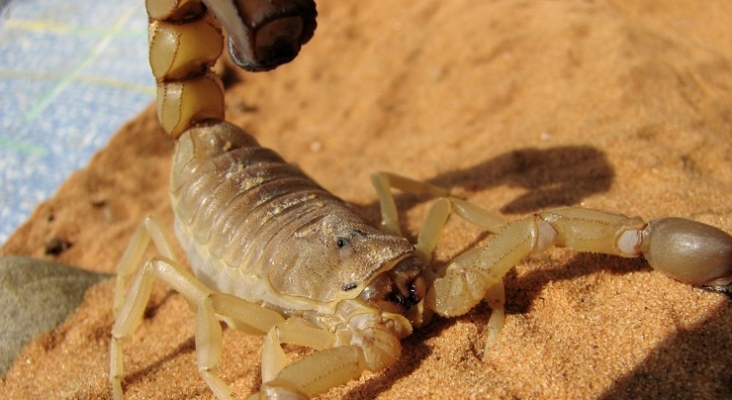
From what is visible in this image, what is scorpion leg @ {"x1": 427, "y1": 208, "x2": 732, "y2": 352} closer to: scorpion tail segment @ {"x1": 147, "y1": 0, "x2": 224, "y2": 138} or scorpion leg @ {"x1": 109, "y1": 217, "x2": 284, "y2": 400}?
scorpion leg @ {"x1": 109, "y1": 217, "x2": 284, "y2": 400}

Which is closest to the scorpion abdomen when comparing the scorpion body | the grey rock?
the scorpion body

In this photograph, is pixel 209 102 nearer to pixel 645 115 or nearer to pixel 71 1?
pixel 645 115

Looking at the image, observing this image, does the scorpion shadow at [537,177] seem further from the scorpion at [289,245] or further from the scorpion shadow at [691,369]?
the scorpion shadow at [691,369]

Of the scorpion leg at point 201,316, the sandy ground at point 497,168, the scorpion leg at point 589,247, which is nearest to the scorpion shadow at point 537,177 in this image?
the sandy ground at point 497,168

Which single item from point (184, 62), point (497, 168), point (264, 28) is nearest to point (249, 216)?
point (184, 62)

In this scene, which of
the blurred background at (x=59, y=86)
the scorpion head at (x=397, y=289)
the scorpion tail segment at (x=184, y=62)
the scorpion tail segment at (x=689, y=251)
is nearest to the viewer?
the scorpion tail segment at (x=689, y=251)

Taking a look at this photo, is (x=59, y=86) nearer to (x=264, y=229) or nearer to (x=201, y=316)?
(x=264, y=229)

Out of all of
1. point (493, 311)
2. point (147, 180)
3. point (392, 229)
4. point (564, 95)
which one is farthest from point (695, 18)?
point (147, 180)
